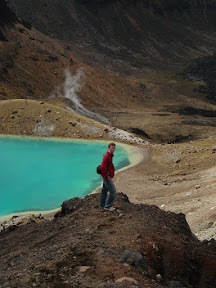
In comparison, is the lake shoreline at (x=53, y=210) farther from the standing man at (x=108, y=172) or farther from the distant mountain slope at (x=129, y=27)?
the distant mountain slope at (x=129, y=27)

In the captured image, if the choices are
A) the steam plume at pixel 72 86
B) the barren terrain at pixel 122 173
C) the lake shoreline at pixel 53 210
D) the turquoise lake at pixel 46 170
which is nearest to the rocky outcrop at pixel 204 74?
the barren terrain at pixel 122 173

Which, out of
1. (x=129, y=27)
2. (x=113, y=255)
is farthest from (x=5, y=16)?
(x=129, y=27)

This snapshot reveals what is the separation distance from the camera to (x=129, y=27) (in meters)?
163

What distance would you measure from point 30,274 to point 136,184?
60.6 feet

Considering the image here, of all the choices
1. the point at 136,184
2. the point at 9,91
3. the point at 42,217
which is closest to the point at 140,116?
the point at 9,91

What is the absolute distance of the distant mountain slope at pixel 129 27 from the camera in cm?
14375

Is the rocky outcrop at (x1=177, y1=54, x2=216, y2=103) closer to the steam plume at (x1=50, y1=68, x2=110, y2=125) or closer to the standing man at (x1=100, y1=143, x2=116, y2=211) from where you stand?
the steam plume at (x1=50, y1=68, x2=110, y2=125)

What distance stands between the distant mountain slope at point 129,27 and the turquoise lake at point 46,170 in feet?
319

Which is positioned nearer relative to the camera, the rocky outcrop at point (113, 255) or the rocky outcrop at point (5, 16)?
the rocky outcrop at point (113, 255)

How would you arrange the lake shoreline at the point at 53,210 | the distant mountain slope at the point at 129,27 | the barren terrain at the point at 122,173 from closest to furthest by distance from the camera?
the barren terrain at the point at 122,173, the lake shoreline at the point at 53,210, the distant mountain slope at the point at 129,27

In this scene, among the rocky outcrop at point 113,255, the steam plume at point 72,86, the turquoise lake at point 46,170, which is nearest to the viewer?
the rocky outcrop at point 113,255

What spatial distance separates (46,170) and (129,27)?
144 metres

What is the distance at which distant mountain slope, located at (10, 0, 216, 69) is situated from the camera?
144 m

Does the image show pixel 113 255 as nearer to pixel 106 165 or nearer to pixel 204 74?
pixel 106 165
